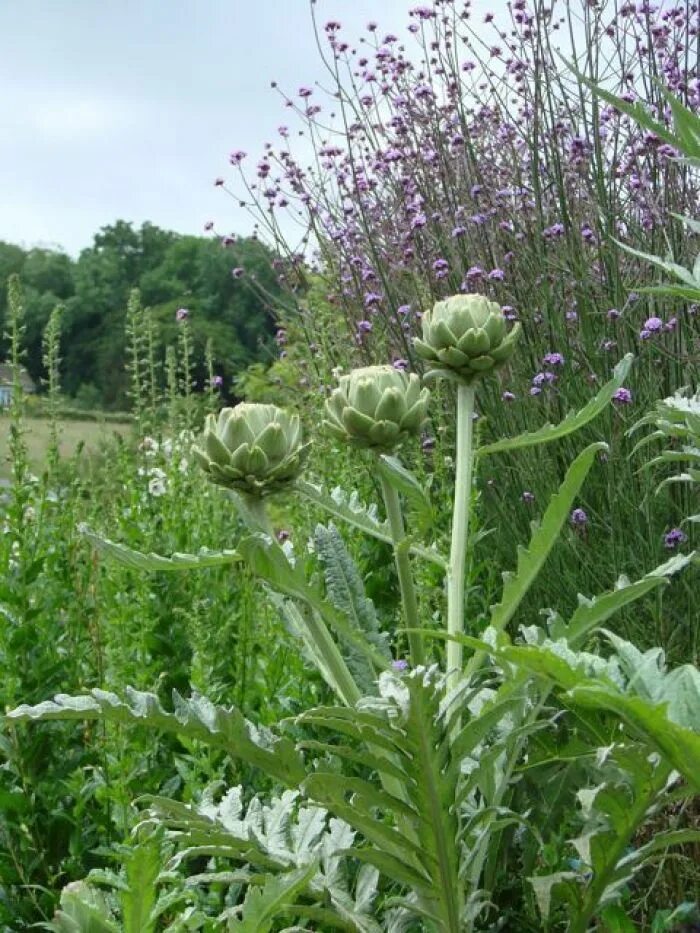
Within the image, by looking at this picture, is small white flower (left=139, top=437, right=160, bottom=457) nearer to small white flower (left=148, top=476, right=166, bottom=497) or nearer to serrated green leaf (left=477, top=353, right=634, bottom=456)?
small white flower (left=148, top=476, right=166, bottom=497)

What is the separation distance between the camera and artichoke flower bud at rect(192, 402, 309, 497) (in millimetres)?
1530

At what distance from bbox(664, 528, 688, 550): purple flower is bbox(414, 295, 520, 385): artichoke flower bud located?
131cm

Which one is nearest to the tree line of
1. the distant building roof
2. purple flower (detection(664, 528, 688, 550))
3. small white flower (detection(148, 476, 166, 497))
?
small white flower (detection(148, 476, 166, 497))

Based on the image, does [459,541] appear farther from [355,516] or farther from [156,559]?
[156,559]

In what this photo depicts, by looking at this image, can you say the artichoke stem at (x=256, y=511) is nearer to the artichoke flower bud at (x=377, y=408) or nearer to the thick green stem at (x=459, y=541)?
the artichoke flower bud at (x=377, y=408)

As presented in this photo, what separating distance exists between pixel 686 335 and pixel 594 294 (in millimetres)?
283

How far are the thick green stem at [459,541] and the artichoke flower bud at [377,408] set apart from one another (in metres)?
0.10

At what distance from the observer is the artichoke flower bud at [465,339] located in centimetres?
165

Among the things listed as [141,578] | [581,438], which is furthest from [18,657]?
[581,438]

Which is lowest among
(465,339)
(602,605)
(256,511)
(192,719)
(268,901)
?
(268,901)

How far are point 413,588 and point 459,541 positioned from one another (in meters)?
0.11

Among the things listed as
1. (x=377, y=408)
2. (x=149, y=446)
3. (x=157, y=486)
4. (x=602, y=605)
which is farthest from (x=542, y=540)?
(x=157, y=486)

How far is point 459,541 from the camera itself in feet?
5.26

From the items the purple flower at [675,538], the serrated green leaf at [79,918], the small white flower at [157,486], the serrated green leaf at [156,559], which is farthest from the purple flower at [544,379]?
the serrated green leaf at [79,918]
